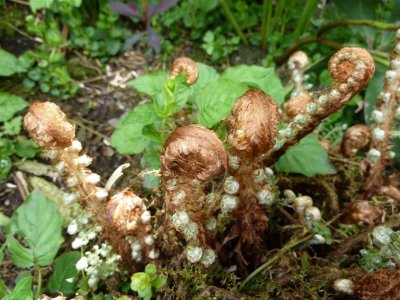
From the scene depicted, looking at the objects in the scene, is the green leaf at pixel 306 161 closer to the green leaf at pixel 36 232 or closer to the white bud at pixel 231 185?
the white bud at pixel 231 185

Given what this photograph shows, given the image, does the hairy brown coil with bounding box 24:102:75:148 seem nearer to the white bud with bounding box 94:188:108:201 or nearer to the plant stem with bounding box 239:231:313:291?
the white bud with bounding box 94:188:108:201

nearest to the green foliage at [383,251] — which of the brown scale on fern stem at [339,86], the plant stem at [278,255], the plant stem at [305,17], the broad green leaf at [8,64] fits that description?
the plant stem at [278,255]

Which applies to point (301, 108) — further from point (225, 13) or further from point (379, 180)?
point (225, 13)

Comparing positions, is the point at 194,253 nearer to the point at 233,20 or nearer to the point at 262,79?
the point at 262,79

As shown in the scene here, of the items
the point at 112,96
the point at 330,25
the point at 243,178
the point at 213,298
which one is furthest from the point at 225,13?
the point at 213,298

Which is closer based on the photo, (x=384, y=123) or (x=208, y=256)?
(x=208, y=256)

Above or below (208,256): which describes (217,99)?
above

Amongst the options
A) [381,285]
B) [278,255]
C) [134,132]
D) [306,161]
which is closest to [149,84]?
[134,132]
